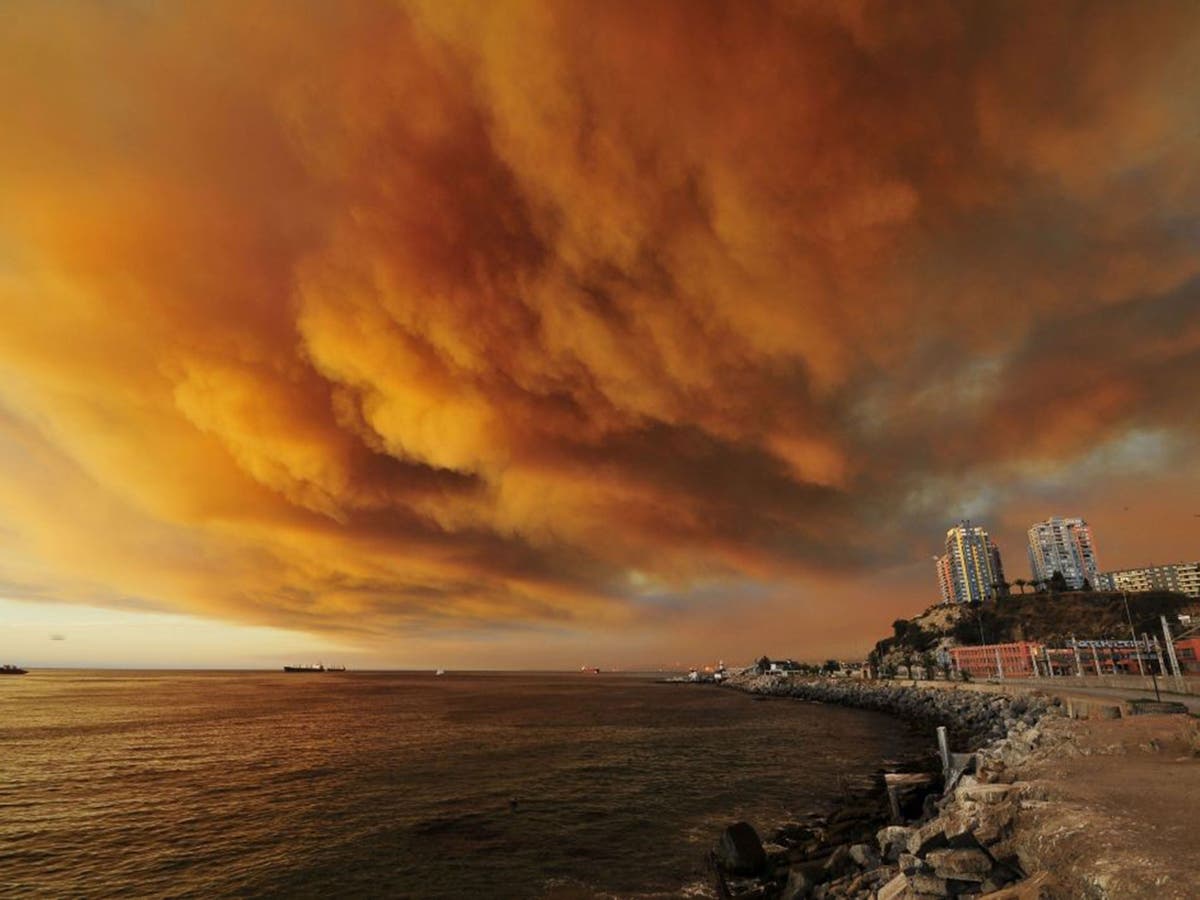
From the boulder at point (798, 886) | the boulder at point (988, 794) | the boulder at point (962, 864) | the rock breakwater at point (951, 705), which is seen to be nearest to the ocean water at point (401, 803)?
the boulder at point (798, 886)

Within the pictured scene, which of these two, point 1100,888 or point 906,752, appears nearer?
point 1100,888

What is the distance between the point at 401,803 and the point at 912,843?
99.7ft

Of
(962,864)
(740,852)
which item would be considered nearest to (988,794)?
(962,864)

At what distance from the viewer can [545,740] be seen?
58.7m

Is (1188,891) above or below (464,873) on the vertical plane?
above

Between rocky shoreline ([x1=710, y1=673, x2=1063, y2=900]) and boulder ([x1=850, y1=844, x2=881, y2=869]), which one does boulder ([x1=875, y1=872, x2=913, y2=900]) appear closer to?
rocky shoreline ([x1=710, y1=673, x2=1063, y2=900])

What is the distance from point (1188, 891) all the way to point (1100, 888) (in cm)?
107

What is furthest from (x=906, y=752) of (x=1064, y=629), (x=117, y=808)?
(x=1064, y=629)

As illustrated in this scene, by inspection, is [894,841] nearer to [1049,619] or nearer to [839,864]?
[839,864]

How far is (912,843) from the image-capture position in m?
14.9

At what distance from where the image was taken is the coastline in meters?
9.55

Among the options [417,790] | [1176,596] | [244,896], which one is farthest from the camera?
[1176,596]

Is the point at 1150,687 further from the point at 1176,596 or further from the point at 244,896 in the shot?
the point at 1176,596

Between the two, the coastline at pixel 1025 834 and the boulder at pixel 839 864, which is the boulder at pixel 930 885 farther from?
the boulder at pixel 839 864
